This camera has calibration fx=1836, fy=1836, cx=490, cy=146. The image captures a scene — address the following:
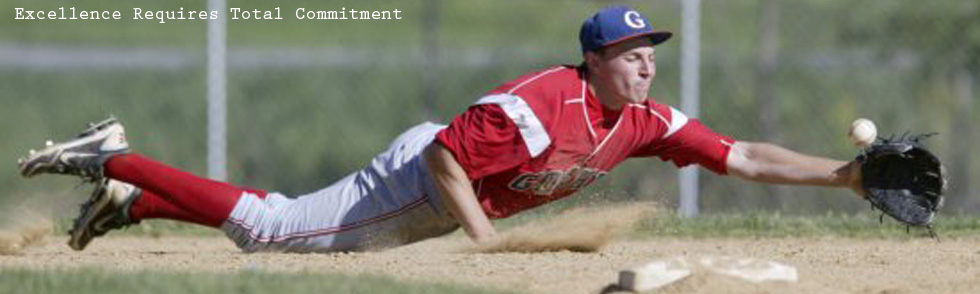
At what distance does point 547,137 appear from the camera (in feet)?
20.8

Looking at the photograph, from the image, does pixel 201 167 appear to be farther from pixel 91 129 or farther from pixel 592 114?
pixel 592 114

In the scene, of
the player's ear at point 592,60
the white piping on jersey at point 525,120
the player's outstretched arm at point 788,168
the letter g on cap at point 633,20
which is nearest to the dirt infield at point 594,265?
the player's outstretched arm at point 788,168

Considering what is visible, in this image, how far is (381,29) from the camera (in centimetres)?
1334

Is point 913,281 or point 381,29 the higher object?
point 381,29

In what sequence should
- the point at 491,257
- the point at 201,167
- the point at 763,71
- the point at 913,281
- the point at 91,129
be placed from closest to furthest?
the point at 913,281 → the point at 491,257 → the point at 91,129 → the point at 763,71 → the point at 201,167

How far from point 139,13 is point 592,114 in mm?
8945

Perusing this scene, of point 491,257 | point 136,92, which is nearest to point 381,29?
point 136,92

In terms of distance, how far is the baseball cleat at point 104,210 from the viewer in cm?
709

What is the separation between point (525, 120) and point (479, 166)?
233mm

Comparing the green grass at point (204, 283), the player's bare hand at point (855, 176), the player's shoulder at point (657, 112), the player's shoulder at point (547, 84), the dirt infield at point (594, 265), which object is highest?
the player's shoulder at point (547, 84)

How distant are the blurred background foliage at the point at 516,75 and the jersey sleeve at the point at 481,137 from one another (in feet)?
13.0

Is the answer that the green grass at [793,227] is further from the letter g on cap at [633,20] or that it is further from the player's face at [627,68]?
the letter g on cap at [633,20]

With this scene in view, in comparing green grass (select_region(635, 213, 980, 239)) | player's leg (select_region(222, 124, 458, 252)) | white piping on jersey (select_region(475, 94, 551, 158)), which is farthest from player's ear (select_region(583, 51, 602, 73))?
green grass (select_region(635, 213, 980, 239))

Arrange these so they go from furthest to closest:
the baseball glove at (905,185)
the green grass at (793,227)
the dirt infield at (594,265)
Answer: the green grass at (793,227)
the baseball glove at (905,185)
the dirt infield at (594,265)
